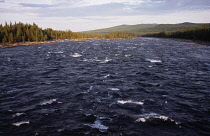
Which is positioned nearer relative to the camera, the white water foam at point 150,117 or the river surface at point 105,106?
the river surface at point 105,106

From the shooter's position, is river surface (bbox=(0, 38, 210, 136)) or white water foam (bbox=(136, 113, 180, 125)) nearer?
river surface (bbox=(0, 38, 210, 136))

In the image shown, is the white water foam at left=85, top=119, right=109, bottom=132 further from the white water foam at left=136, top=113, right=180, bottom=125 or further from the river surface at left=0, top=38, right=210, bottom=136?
the white water foam at left=136, top=113, right=180, bottom=125

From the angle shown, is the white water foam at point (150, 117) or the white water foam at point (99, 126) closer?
the white water foam at point (99, 126)

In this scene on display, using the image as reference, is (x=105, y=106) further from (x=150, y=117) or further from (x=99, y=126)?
(x=150, y=117)

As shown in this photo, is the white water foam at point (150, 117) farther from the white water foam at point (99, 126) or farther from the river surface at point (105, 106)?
the white water foam at point (99, 126)

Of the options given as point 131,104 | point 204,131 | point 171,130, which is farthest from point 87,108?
point 204,131

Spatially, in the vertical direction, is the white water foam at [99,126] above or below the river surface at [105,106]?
below

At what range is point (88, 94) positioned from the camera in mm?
23359

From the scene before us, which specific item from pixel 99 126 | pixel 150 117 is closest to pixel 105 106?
pixel 99 126

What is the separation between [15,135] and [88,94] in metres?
10.9

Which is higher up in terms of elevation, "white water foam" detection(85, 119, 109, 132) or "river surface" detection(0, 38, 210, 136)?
"river surface" detection(0, 38, 210, 136)

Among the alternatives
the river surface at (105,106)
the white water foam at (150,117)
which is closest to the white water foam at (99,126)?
the river surface at (105,106)

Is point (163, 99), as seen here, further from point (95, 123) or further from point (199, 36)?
point (199, 36)

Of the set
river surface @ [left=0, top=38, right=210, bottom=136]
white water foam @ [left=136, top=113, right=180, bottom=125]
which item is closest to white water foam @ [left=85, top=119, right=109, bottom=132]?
river surface @ [left=0, top=38, right=210, bottom=136]
